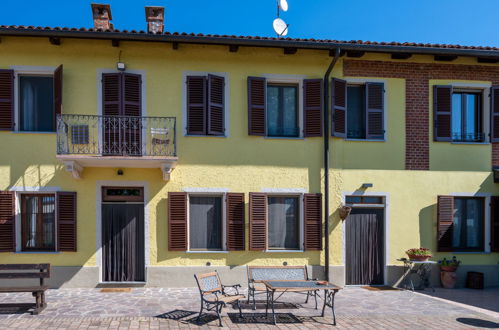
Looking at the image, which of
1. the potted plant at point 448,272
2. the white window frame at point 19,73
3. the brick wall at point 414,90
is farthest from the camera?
the brick wall at point 414,90

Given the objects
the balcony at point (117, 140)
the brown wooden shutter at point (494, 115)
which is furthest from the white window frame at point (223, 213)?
the brown wooden shutter at point (494, 115)

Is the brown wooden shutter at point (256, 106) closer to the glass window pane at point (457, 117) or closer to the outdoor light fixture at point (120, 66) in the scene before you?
the outdoor light fixture at point (120, 66)

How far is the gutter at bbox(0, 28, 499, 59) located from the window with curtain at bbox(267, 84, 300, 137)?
1.18m

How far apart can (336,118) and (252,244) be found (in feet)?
12.7

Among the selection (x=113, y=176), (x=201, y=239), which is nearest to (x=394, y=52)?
(x=201, y=239)

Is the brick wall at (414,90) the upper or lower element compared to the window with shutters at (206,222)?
upper

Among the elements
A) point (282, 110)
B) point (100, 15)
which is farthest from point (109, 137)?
point (282, 110)

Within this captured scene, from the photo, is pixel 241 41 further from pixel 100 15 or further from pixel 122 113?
pixel 100 15

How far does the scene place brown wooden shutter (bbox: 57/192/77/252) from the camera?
896cm

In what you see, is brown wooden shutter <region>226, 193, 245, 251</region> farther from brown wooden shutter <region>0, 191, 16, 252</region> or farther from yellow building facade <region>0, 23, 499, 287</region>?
brown wooden shutter <region>0, 191, 16, 252</region>

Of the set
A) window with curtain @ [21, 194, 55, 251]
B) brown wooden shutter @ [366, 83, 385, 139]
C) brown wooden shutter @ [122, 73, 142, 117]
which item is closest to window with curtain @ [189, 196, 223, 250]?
brown wooden shutter @ [122, 73, 142, 117]

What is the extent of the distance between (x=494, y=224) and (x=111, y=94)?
34.6 ft

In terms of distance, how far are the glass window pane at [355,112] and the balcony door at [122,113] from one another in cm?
546

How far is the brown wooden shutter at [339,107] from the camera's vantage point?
32.1ft
